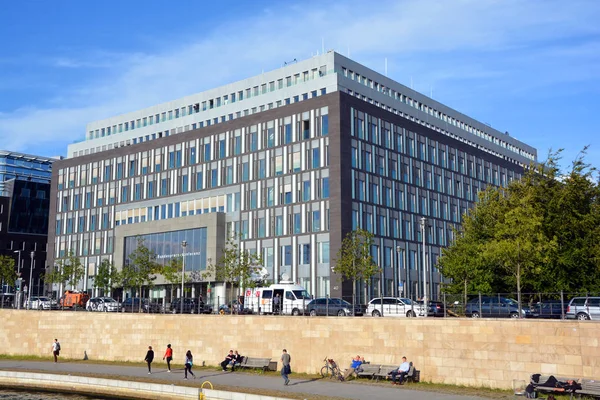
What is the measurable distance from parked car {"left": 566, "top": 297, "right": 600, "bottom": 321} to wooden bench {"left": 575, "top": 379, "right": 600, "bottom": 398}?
5415 mm

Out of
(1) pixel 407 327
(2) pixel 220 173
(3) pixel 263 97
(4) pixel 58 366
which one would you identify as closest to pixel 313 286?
(2) pixel 220 173

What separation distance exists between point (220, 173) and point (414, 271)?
27.0 m

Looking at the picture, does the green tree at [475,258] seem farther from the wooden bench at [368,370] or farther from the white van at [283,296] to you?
the wooden bench at [368,370]

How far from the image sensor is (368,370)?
3231 cm

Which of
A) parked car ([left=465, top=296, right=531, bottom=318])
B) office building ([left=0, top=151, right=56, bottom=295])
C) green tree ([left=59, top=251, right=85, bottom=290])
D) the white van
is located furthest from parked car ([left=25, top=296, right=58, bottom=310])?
office building ([left=0, top=151, right=56, bottom=295])

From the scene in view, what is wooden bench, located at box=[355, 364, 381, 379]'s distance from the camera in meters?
32.1

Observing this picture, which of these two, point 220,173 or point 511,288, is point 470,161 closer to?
point 220,173

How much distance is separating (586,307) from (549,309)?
119 inches

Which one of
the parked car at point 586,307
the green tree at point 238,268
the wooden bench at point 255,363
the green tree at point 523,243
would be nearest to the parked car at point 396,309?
the green tree at point 523,243

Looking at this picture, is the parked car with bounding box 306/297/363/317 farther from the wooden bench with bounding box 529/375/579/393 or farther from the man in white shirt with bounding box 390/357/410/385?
the wooden bench with bounding box 529/375/579/393

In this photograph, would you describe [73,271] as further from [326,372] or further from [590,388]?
[590,388]

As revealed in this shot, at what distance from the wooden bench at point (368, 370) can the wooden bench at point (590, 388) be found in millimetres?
9856

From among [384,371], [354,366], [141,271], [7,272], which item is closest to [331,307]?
[354,366]

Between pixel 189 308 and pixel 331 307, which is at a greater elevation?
pixel 331 307
